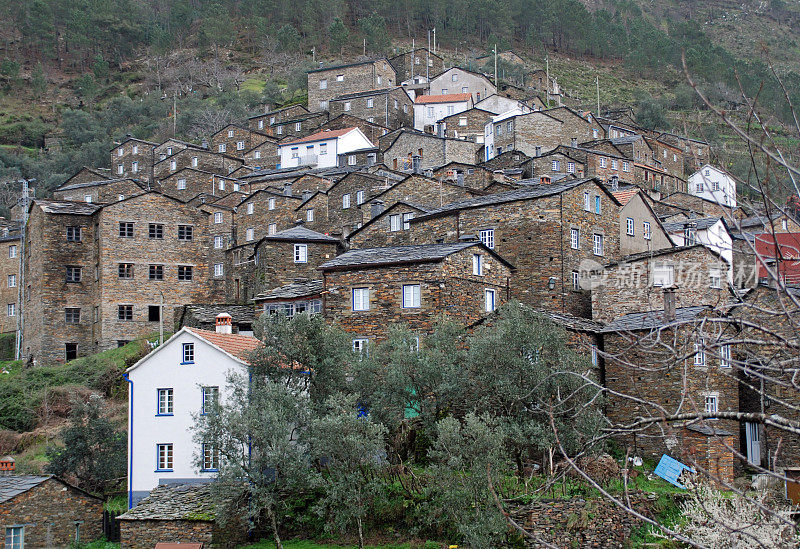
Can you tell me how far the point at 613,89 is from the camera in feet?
413

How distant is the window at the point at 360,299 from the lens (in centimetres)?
3631

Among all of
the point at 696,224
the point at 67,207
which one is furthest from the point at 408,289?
the point at 67,207

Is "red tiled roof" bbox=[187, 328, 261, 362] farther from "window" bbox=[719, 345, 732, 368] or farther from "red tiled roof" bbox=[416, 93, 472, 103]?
"red tiled roof" bbox=[416, 93, 472, 103]

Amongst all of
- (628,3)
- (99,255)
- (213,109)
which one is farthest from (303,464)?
(628,3)

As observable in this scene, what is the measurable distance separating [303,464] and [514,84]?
295ft

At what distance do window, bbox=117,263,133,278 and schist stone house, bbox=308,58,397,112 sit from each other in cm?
4670

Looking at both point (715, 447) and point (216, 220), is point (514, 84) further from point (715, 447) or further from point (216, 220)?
point (715, 447)

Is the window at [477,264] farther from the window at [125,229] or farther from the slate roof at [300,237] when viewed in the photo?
the window at [125,229]

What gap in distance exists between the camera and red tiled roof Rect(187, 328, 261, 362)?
32094 millimetres

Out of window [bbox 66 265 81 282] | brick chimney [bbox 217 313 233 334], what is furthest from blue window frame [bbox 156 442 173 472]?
window [bbox 66 265 81 282]

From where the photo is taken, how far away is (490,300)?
37812mm

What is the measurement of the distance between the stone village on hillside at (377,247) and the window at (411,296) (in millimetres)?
81

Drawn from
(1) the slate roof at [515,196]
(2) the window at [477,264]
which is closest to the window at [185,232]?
(1) the slate roof at [515,196]

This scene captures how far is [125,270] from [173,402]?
880 inches
